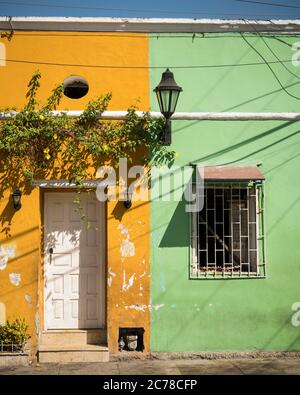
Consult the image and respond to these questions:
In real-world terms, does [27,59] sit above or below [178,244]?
above

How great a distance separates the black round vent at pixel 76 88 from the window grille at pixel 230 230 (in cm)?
251

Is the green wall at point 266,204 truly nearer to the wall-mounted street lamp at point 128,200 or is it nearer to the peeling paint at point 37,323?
the wall-mounted street lamp at point 128,200

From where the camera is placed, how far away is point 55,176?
9.70 m

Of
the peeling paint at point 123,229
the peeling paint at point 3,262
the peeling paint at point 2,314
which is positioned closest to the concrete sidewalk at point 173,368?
the peeling paint at point 2,314

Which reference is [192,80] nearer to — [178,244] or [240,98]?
[240,98]

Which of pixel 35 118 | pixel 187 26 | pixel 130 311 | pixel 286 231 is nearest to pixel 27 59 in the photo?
pixel 35 118

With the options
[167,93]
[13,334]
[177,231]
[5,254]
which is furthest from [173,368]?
[167,93]

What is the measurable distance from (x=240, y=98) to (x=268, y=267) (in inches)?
107

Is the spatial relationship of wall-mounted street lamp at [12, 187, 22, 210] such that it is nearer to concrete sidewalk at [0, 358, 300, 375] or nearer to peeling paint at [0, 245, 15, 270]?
peeling paint at [0, 245, 15, 270]

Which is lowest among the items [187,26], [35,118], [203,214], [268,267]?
[268,267]

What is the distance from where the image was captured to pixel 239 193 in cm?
1010

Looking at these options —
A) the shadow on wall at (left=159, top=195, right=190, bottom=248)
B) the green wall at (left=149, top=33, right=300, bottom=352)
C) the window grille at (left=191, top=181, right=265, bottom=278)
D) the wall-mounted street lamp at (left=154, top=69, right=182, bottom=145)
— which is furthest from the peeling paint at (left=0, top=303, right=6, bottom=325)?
the wall-mounted street lamp at (left=154, top=69, right=182, bottom=145)

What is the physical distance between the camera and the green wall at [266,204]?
9.76 meters

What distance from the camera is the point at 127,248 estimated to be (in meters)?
9.75
